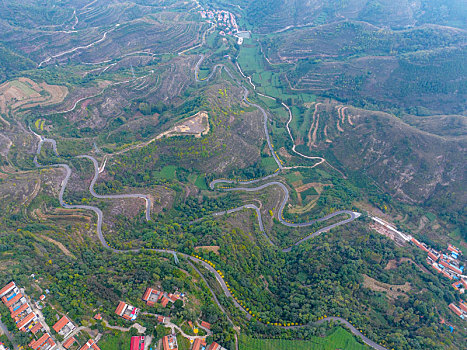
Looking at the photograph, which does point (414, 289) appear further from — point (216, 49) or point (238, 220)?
point (216, 49)

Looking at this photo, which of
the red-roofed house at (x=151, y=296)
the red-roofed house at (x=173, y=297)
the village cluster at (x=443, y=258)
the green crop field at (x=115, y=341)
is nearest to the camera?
the green crop field at (x=115, y=341)

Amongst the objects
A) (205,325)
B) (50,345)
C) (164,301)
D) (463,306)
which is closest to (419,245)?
(463,306)

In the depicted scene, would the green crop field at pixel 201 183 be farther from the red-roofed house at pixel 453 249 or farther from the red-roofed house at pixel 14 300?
the red-roofed house at pixel 453 249

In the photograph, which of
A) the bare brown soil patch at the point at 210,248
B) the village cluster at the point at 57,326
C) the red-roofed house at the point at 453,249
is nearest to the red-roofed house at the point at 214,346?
the village cluster at the point at 57,326

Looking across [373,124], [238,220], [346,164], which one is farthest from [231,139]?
[373,124]

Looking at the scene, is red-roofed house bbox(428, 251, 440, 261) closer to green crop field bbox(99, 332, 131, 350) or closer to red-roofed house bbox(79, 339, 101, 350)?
green crop field bbox(99, 332, 131, 350)

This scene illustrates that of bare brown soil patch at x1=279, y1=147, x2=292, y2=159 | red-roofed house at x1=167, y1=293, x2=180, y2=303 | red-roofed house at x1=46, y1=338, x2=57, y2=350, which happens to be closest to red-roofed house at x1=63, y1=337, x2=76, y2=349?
red-roofed house at x1=46, y1=338, x2=57, y2=350
